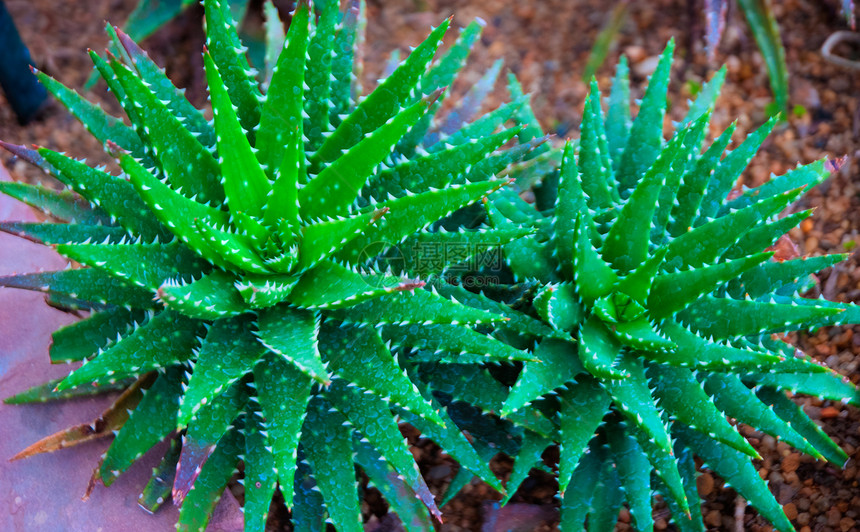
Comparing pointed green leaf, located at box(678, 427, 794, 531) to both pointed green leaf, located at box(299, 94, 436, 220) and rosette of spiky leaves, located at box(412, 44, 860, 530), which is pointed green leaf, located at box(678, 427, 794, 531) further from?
pointed green leaf, located at box(299, 94, 436, 220)

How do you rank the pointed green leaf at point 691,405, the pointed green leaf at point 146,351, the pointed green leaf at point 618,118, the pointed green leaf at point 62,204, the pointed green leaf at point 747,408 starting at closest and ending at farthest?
the pointed green leaf at point 146,351 < the pointed green leaf at point 691,405 < the pointed green leaf at point 747,408 < the pointed green leaf at point 62,204 < the pointed green leaf at point 618,118

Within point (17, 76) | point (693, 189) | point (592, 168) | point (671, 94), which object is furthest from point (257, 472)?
point (671, 94)

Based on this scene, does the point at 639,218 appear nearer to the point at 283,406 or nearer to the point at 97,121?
the point at 283,406

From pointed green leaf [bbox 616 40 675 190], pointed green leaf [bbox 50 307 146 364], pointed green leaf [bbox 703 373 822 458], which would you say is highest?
pointed green leaf [bbox 616 40 675 190]

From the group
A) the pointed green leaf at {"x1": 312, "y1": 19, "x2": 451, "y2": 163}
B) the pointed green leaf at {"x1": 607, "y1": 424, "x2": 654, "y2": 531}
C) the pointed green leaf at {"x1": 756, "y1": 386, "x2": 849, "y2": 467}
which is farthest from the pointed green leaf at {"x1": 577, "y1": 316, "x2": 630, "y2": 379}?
the pointed green leaf at {"x1": 312, "y1": 19, "x2": 451, "y2": 163}

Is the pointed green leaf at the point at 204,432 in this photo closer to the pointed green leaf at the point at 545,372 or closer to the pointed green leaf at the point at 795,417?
the pointed green leaf at the point at 545,372

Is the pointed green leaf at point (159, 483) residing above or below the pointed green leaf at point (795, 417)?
below

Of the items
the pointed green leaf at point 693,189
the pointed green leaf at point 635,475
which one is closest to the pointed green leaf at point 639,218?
the pointed green leaf at point 693,189

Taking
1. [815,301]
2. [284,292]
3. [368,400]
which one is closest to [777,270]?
[815,301]
